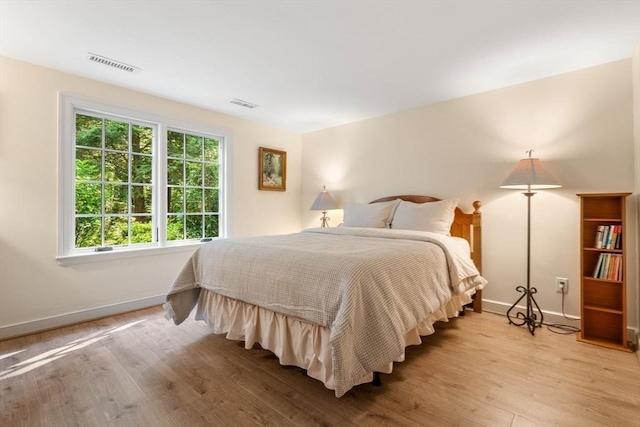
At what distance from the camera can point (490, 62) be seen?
2449 millimetres

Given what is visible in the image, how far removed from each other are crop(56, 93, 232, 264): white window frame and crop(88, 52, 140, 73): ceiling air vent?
1.62 feet

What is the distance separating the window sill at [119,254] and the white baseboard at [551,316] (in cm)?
330

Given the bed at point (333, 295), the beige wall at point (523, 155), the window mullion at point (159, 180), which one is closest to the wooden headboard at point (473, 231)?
the beige wall at point (523, 155)

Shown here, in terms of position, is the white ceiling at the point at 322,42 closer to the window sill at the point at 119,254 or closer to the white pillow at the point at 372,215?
the white pillow at the point at 372,215


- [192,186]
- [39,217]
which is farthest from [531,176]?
[39,217]

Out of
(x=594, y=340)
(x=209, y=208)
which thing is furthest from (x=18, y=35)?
(x=594, y=340)

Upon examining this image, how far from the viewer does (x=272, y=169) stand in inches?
174

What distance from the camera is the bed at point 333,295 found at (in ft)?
4.77

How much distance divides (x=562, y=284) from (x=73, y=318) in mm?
4354

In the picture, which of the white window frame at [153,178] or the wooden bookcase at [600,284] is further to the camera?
the white window frame at [153,178]

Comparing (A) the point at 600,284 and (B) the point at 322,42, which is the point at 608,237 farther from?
(B) the point at 322,42

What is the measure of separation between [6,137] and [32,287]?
4.07ft

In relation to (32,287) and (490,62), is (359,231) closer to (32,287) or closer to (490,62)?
(490,62)

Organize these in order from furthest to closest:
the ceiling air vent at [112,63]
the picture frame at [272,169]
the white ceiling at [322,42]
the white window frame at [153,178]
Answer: the picture frame at [272,169] < the white window frame at [153,178] < the ceiling air vent at [112,63] < the white ceiling at [322,42]
